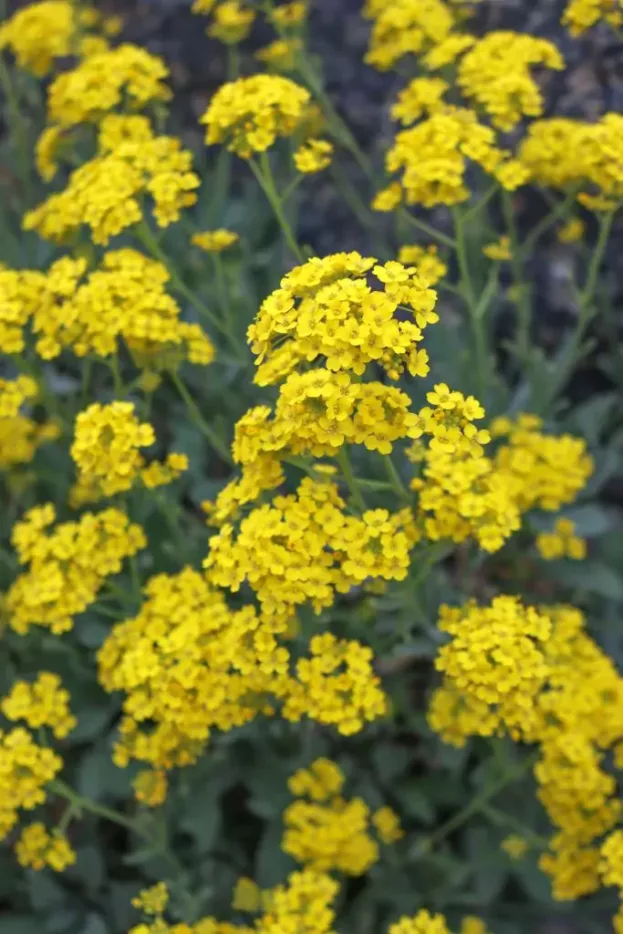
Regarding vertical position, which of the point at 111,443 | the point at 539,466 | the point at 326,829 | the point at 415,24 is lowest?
the point at 326,829

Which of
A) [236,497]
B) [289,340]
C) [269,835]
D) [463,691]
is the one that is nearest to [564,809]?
[463,691]

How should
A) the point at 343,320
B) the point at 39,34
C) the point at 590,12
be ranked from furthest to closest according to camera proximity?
the point at 39,34, the point at 590,12, the point at 343,320

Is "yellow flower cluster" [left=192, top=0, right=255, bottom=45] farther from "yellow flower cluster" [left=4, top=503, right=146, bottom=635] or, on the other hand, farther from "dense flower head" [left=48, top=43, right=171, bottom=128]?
"yellow flower cluster" [left=4, top=503, right=146, bottom=635]

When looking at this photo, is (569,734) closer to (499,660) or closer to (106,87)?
(499,660)

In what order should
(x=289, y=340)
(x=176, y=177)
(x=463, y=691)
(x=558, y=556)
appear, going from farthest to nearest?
1. (x=558, y=556)
2. (x=176, y=177)
3. (x=463, y=691)
4. (x=289, y=340)

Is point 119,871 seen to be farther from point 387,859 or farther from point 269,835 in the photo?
point 387,859

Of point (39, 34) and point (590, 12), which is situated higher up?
point (39, 34)

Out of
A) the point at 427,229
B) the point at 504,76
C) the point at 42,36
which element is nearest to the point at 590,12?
the point at 504,76

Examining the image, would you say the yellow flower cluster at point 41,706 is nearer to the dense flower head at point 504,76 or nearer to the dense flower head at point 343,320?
the dense flower head at point 343,320
